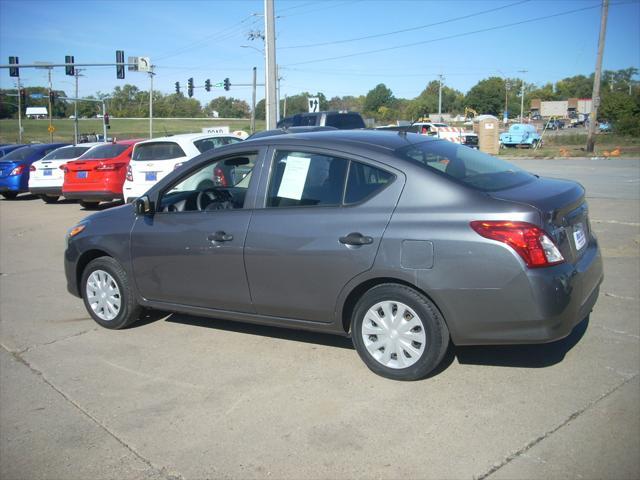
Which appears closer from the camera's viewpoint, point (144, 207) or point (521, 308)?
point (521, 308)

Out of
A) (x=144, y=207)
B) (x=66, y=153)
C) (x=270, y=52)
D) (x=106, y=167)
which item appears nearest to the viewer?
(x=144, y=207)

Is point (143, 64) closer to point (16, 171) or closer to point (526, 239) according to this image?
point (16, 171)

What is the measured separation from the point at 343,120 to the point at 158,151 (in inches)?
270

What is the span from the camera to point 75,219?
13758 mm

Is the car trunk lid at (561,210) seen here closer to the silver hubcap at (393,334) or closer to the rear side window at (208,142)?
the silver hubcap at (393,334)

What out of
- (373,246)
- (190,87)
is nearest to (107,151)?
(373,246)

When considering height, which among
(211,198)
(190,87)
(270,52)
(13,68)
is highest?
(190,87)

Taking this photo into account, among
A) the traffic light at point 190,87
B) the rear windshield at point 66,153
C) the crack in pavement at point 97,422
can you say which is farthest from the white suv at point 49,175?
the traffic light at point 190,87

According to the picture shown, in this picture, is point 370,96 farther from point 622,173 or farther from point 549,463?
point 549,463

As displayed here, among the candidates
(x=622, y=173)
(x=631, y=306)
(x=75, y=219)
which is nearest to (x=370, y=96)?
(x=622, y=173)

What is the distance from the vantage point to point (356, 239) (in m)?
4.21

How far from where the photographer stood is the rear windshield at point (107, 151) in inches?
577

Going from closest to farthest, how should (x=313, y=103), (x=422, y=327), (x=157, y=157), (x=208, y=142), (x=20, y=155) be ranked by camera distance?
1. (x=422, y=327)
2. (x=157, y=157)
3. (x=208, y=142)
4. (x=20, y=155)
5. (x=313, y=103)

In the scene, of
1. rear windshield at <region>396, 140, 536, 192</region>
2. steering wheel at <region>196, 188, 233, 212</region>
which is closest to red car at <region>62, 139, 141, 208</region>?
steering wheel at <region>196, 188, 233, 212</region>
